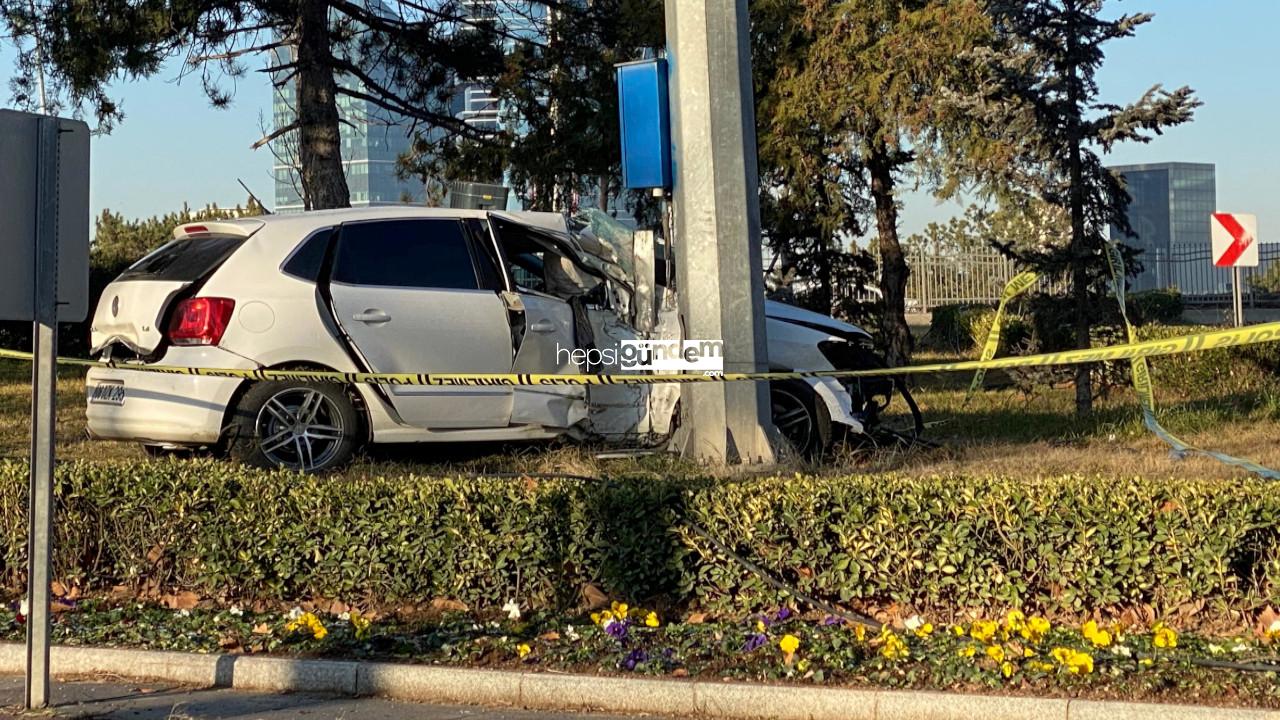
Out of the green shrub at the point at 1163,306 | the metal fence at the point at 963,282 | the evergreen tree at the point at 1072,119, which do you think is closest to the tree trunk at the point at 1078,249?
the evergreen tree at the point at 1072,119

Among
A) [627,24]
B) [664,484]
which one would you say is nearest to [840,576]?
[664,484]

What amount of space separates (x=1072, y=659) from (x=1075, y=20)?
32.4 feet

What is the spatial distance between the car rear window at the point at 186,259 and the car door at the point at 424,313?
659 mm

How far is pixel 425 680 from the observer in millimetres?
5469

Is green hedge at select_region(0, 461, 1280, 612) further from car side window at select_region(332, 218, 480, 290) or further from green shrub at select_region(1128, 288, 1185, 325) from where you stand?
green shrub at select_region(1128, 288, 1185, 325)

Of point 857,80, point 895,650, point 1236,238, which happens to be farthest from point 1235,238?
point 895,650

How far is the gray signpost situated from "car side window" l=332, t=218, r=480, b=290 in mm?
3290

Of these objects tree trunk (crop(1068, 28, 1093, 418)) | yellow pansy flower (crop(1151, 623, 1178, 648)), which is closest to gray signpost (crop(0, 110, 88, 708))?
yellow pansy flower (crop(1151, 623, 1178, 648))

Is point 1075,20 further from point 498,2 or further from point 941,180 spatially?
point 941,180

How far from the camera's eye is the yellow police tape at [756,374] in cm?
650

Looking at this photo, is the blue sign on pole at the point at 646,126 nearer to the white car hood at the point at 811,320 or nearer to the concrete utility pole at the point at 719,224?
the concrete utility pole at the point at 719,224

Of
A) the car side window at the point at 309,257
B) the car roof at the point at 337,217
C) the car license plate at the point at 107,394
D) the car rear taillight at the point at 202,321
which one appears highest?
the car roof at the point at 337,217

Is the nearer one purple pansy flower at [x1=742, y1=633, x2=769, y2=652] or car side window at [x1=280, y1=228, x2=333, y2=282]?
purple pansy flower at [x1=742, y1=633, x2=769, y2=652]

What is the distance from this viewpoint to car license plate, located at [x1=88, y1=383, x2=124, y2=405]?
8281 mm
